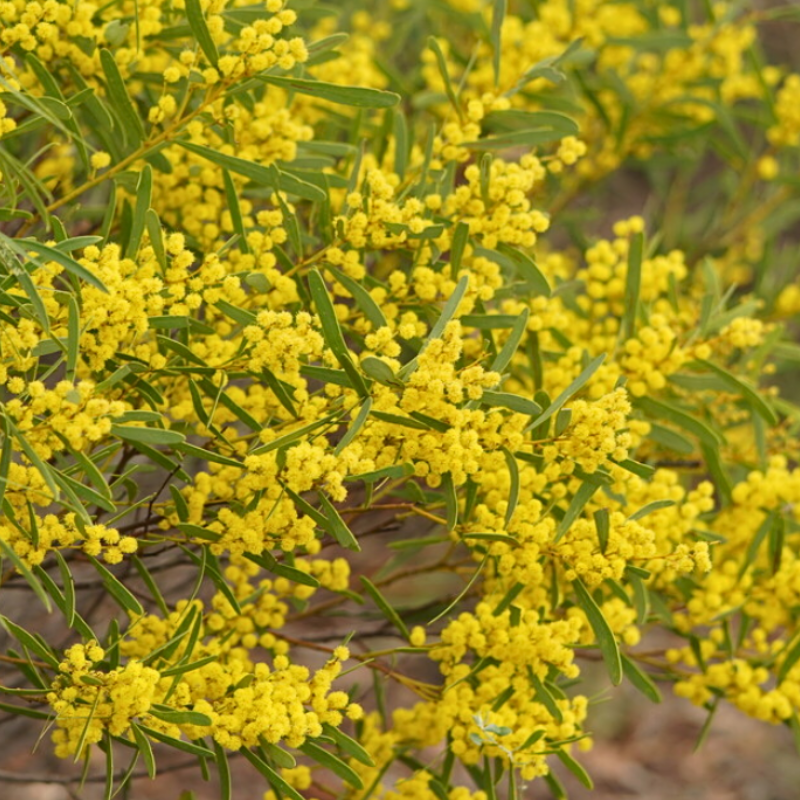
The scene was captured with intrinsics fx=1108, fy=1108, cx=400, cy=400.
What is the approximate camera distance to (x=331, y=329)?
1292 mm

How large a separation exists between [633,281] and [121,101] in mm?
783

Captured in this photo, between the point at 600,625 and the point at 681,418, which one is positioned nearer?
the point at 600,625

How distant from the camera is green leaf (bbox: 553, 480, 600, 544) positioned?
→ 1370 millimetres

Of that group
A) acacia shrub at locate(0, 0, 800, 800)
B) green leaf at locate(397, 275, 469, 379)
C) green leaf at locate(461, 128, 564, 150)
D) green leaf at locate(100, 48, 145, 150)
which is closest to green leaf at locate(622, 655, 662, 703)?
acacia shrub at locate(0, 0, 800, 800)

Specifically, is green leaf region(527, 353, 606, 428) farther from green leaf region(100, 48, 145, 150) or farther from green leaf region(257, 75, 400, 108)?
green leaf region(100, 48, 145, 150)

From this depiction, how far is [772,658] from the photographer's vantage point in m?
1.69

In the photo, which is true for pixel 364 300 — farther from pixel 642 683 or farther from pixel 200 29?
pixel 642 683

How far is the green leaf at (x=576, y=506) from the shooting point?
137 centimetres

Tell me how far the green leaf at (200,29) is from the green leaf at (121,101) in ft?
0.40

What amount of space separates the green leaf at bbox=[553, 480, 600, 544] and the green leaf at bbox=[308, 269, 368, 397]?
0.31m

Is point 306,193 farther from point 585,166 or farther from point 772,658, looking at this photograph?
point 585,166

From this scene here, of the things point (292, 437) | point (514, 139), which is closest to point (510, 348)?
point (292, 437)

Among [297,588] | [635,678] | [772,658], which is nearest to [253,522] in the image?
[297,588]

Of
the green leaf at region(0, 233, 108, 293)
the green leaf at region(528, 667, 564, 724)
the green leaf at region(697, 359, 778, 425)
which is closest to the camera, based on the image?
the green leaf at region(0, 233, 108, 293)
